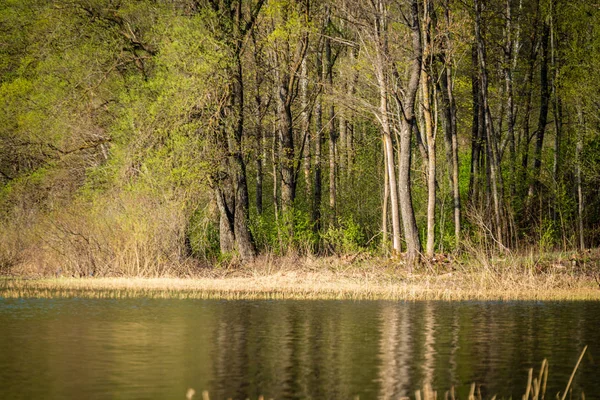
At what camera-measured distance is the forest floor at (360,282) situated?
23344 mm

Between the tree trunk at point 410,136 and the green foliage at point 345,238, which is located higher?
the tree trunk at point 410,136

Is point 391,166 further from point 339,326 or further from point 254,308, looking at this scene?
point 339,326

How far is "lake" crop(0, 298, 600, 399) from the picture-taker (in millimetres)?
11359

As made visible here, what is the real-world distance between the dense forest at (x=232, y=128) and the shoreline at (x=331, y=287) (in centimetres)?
170

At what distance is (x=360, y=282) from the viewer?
2620 centimetres

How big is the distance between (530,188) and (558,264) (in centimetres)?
1112

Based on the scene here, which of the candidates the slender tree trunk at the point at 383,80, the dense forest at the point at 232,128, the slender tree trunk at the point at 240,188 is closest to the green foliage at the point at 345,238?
the dense forest at the point at 232,128

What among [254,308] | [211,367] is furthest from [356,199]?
[211,367]

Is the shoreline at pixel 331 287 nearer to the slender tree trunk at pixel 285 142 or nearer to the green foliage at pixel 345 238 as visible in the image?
the green foliage at pixel 345 238

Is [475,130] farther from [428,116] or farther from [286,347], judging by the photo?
[286,347]

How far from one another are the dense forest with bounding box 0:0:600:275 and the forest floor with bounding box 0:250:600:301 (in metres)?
1.04

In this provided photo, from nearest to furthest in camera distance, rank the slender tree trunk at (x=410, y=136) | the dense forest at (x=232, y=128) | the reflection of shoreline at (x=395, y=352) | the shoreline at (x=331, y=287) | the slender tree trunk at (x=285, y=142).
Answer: the reflection of shoreline at (x=395, y=352), the shoreline at (x=331, y=287), the slender tree trunk at (x=410, y=136), the dense forest at (x=232, y=128), the slender tree trunk at (x=285, y=142)

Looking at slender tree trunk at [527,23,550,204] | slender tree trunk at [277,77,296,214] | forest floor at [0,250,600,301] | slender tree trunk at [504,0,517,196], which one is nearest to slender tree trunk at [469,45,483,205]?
slender tree trunk at [504,0,517,196]

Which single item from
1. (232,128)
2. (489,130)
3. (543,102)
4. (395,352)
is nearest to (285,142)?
(232,128)
